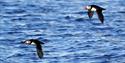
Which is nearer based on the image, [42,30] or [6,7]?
[42,30]

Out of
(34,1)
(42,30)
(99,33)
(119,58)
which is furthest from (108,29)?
(34,1)

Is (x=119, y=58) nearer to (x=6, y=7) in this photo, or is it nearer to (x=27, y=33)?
(x=27, y=33)

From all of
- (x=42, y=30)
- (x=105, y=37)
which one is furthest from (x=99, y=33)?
(x=42, y=30)

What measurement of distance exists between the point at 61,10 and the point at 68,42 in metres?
8.47

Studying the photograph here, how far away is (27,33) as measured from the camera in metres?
32.9

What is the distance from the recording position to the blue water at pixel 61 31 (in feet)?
92.1

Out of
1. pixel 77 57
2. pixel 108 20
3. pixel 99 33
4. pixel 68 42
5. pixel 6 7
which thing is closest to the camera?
pixel 77 57

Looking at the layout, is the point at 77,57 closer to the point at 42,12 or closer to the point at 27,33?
the point at 27,33

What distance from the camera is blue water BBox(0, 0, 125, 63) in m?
28.1

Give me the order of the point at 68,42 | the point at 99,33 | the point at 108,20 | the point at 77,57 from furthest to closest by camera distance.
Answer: the point at 108,20 → the point at 99,33 → the point at 68,42 → the point at 77,57

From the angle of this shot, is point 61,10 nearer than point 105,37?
No

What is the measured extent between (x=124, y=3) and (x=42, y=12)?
6.47 metres

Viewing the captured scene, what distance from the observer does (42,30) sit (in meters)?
34.2

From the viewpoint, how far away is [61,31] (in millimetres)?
33531
